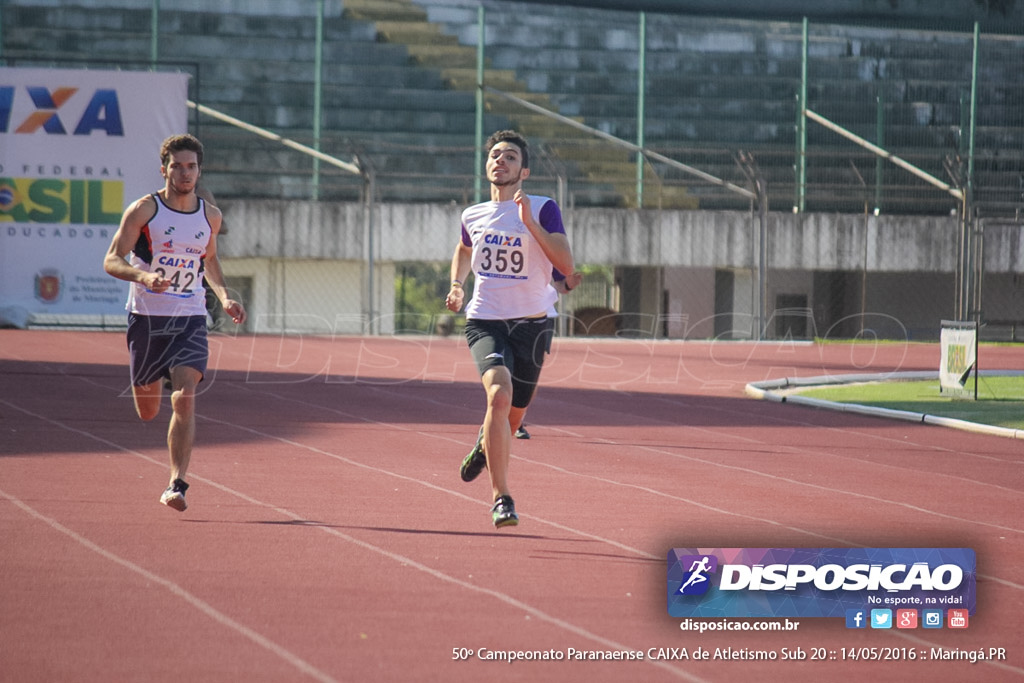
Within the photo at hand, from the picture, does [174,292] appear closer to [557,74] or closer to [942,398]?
[942,398]

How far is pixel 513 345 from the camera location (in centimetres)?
770

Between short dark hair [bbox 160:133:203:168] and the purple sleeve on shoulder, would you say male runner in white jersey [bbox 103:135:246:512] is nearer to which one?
short dark hair [bbox 160:133:203:168]

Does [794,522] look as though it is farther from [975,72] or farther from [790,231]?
[975,72]

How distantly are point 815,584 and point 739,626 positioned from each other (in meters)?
0.34

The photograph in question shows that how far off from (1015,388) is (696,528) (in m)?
12.1

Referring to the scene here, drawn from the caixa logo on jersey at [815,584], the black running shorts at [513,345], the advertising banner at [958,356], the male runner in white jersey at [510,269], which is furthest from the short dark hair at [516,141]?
the advertising banner at [958,356]

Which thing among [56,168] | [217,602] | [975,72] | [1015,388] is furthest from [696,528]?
[975,72]

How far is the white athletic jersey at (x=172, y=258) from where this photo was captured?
7.97m

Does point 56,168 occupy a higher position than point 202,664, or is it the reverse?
point 56,168

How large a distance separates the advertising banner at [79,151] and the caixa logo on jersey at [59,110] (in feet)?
0.06

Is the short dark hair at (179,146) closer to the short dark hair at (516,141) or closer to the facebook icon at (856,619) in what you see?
Result: the short dark hair at (516,141)

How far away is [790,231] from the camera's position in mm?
31141

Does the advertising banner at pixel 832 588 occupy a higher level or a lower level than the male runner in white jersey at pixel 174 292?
lower

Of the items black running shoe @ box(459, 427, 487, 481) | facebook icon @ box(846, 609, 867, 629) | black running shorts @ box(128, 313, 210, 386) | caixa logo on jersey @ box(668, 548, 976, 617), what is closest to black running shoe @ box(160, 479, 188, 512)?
black running shorts @ box(128, 313, 210, 386)
